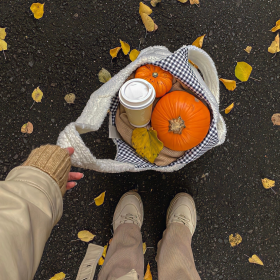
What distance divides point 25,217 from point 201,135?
0.84 m

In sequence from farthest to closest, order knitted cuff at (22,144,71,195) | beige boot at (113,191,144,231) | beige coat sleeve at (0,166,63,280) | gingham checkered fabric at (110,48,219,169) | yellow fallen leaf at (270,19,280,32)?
1. yellow fallen leaf at (270,19,280,32)
2. beige boot at (113,191,144,231)
3. gingham checkered fabric at (110,48,219,169)
4. knitted cuff at (22,144,71,195)
5. beige coat sleeve at (0,166,63,280)

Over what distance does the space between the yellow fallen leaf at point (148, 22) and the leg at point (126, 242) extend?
3.84ft

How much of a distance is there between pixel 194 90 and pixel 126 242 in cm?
98

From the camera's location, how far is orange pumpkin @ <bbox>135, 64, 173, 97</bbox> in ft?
3.49

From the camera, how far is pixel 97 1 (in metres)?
1.50


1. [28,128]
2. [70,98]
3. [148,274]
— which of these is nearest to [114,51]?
[70,98]

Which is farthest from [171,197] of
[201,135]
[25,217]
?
[25,217]

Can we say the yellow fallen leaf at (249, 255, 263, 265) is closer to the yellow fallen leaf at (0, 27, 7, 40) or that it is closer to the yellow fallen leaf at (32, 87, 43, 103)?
the yellow fallen leaf at (32, 87, 43, 103)

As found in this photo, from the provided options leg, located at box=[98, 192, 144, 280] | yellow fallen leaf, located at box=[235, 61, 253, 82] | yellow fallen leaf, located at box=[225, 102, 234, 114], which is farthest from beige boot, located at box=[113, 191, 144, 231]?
yellow fallen leaf, located at box=[235, 61, 253, 82]

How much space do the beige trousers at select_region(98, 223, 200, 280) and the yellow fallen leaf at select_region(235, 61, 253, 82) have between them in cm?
112

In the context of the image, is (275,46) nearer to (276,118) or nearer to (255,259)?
(276,118)

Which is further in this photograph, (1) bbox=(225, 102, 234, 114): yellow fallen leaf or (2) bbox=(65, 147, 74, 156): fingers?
(1) bbox=(225, 102, 234, 114): yellow fallen leaf

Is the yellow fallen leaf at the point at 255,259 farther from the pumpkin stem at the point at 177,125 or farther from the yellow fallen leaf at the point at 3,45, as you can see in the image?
the yellow fallen leaf at the point at 3,45

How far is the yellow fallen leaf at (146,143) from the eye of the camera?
3.63 ft
